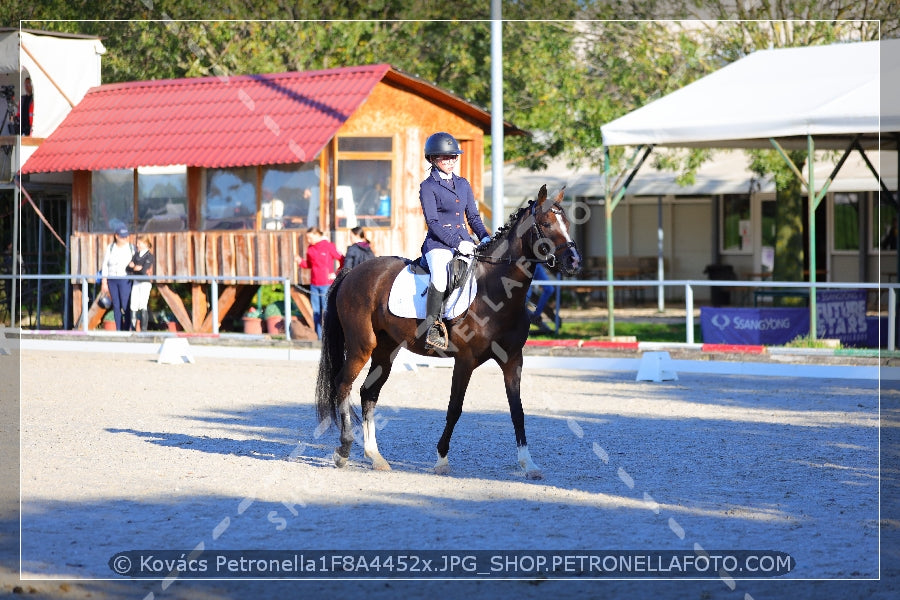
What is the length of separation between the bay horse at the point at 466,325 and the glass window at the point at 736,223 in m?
26.6

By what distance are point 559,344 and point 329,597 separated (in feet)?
48.7

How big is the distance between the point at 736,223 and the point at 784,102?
15.4 m

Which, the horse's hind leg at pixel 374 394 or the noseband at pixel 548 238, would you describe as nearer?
the noseband at pixel 548 238

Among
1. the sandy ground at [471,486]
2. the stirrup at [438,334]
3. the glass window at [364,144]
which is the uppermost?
the glass window at [364,144]

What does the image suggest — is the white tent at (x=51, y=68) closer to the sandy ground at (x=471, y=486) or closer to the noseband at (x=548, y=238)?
the sandy ground at (x=471, y=486)

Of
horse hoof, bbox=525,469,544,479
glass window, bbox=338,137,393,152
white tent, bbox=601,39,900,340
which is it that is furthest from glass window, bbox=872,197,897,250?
horse hoof, bbox=525,469,544,479

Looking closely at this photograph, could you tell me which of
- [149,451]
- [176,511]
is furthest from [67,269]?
[176,511]

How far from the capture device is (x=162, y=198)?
27.7 metres

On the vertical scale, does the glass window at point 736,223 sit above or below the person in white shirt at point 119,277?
above

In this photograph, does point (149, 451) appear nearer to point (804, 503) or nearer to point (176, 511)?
point (176, 511)

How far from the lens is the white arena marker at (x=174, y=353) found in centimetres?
2059

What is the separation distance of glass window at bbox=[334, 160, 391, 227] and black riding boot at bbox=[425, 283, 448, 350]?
15.4 metres

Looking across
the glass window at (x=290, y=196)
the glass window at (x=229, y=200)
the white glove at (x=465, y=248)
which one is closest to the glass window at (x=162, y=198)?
the glass window at (x=229, y=200)

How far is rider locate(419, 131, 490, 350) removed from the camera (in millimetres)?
10344
